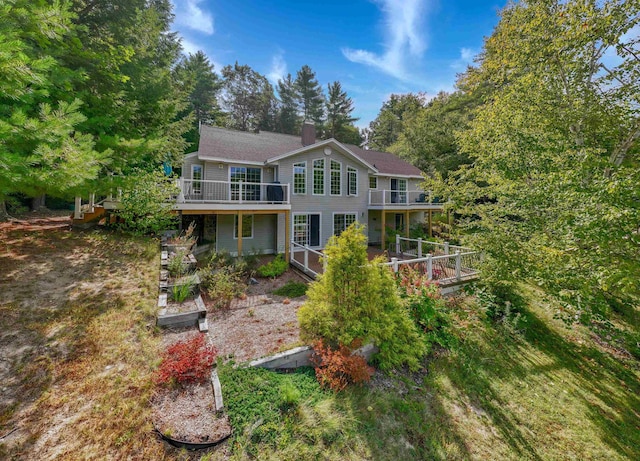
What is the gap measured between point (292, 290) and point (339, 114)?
35.0 metres

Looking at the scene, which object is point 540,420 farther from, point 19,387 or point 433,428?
point 19,387

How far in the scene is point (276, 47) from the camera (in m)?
12.8

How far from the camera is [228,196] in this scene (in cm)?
1180

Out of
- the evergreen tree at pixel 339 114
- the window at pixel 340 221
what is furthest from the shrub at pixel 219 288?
the evergreen tree at pixel 339 114

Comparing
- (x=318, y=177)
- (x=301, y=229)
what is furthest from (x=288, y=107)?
(x=301, y=229)

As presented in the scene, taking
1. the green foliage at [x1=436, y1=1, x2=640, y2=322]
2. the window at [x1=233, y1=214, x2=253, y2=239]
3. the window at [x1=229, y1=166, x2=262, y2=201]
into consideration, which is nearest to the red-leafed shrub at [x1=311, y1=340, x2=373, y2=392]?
the green foliage at [x1=436, y1=1, x2=640, y2=322]

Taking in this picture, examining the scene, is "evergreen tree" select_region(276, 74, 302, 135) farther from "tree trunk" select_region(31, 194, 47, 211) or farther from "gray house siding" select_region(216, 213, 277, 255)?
"gray house siding" select_region(216, 213, 277, 255)

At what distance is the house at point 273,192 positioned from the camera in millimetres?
11952

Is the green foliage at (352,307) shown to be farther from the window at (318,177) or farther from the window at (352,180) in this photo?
the window at (352,180)

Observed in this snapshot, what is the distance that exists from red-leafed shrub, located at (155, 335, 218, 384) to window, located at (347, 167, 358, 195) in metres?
12.7

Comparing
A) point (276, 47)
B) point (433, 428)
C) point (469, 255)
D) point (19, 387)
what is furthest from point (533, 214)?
point (276, 47)

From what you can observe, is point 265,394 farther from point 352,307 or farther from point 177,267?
point 177,267

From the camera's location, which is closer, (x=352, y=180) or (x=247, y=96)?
(x=352, y=180)

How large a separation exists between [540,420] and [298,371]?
4698mm
